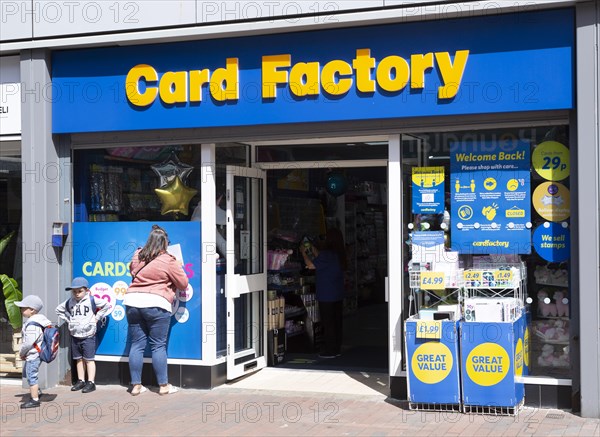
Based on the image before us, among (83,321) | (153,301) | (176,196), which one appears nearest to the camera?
(153,301)

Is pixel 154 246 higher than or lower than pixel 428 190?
lower

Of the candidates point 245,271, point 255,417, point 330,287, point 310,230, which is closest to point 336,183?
point 310,230

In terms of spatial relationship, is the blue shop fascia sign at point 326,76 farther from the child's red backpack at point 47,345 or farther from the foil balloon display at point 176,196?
the child's red backpack at point 47,345

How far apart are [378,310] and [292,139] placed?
7.44m

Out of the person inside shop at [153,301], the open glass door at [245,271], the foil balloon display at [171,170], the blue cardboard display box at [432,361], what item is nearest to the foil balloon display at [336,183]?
the open glass door at [245,271]

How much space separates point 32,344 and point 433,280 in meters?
4.09

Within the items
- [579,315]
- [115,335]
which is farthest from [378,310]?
[579,315]

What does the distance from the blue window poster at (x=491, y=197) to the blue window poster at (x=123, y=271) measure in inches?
114

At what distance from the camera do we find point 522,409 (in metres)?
8.01

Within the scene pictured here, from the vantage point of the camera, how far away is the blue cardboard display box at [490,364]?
7.63 metres

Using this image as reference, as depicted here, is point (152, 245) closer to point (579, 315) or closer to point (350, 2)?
point (350, 2)

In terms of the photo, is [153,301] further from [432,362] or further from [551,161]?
[551,161]

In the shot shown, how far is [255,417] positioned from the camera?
7.93 m

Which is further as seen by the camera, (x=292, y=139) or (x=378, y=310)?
(x=378, y=310)
